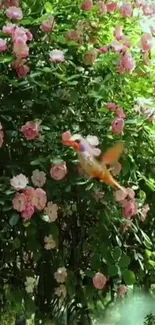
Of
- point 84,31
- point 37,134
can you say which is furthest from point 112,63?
point 37,134

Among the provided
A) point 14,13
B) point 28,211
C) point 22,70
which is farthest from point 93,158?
point 14,13

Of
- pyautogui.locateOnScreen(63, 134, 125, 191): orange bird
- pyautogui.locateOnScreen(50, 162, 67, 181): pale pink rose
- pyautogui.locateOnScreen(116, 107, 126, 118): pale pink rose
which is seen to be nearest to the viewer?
pyautogui.locateOnScreen(63, 134, 125, 191): orange bird

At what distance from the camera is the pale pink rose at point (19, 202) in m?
1.14

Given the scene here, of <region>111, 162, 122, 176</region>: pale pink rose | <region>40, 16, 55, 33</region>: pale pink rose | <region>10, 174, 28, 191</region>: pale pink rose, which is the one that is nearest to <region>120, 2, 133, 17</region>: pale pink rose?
<region>40, 16, 55, 33</region>: pale pink rose

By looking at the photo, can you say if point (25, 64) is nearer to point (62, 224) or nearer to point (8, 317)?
point (62, 224)

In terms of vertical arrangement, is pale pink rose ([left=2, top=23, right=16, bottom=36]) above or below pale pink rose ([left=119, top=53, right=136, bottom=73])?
above

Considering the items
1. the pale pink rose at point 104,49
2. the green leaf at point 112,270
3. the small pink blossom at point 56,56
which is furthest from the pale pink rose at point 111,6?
the green leaf at point 112,270

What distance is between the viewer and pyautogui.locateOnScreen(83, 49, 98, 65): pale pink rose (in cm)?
131

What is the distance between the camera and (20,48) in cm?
120

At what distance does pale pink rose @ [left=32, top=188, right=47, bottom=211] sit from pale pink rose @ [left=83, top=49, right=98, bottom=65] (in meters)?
0.32

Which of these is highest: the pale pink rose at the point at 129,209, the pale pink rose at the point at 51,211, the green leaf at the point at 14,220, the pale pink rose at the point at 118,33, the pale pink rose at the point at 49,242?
the pale pink rose at the point at 118,33

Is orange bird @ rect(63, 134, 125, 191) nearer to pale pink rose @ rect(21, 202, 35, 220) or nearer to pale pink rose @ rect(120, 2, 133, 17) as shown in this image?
pale pink rose @ rect(21, 202, 35, 220)

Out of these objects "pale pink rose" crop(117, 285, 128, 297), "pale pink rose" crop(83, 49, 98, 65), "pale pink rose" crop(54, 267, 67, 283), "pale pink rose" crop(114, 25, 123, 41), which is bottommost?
"pale pink rose" crop(117, 285, 128, 297)

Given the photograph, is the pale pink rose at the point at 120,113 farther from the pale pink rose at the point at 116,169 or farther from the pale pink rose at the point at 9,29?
the pale pink rose at the point at 9,29
